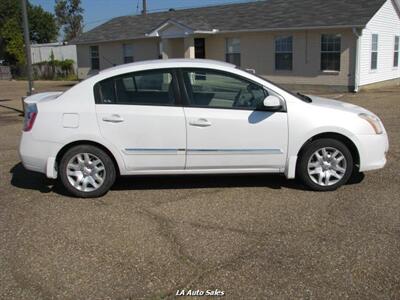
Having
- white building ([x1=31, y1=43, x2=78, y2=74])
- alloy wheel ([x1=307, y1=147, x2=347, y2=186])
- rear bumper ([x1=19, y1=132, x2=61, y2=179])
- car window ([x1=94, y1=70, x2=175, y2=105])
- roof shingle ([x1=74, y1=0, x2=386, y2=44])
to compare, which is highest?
roof shingle ([x1=74, y1=0, x2=386, y2=44])

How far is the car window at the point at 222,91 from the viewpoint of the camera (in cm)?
584

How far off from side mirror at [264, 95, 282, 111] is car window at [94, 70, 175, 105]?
112 centimetres

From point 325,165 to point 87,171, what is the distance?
2.92 meters

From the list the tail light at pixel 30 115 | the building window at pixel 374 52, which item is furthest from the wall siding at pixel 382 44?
the tail light at pixel 30 115

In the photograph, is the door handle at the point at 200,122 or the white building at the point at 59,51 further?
the white building at the point at 59,51

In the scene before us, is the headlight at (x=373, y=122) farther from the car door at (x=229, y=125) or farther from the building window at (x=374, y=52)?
the building window at (x=374, y=52)

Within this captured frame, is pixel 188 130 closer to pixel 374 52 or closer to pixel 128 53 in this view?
pixel 374 52

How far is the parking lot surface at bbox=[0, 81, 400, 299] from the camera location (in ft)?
12.2

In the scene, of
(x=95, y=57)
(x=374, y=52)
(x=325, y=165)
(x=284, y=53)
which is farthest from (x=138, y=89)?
(x=95, y=57)

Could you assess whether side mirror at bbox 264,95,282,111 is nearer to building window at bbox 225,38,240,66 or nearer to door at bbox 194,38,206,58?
building window at bbox 225,38,240,66

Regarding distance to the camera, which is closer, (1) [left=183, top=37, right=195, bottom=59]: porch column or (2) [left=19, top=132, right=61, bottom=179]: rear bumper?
(2) [left=19, top=132, right=61, bottom=179]: rear bumper

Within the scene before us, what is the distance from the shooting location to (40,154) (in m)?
5.88

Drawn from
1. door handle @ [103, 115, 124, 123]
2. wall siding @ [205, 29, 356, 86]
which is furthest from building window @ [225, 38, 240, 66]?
door handle @ [103, 115, 124, 123]

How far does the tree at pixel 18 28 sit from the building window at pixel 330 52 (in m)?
33.5
